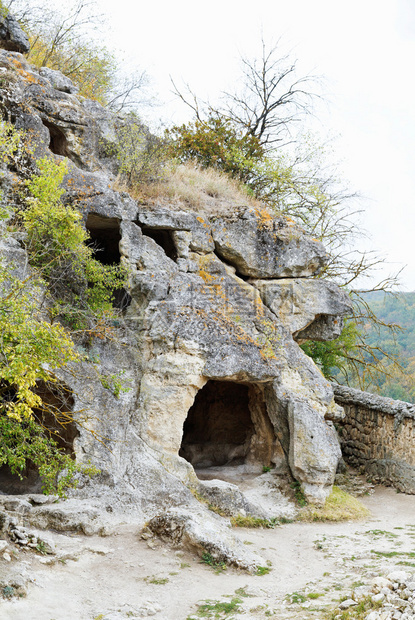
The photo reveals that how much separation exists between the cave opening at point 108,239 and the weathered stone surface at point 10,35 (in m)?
4.13

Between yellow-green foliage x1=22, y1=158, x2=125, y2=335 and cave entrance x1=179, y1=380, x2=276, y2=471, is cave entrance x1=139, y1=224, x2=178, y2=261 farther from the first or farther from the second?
cave entrance x1=179, y1=380, x2=276, y2=471

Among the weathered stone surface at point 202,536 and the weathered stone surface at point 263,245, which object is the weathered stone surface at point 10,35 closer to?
the weathered stone surface at point 263,245

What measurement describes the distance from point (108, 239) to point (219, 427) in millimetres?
5404

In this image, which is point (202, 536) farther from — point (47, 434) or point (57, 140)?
point (57, 140)

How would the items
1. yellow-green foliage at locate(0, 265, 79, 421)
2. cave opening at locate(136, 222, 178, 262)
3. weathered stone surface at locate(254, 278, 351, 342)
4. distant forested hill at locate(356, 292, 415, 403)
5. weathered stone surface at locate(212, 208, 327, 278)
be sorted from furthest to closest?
1. distant forested hill at locate(356, 292, 415, 403)
2. weathered stone surface at locate(254, 278, 351, 342)
3. weathered stone surface at locate(212, 208, 327, 278)
4. cave opening at locate(136, 222, 178, 262)
5. yellow-green foliage at locate(0, 265, 79, 421)

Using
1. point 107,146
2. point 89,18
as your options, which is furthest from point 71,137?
point 89,18

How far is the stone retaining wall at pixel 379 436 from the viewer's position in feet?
39.2

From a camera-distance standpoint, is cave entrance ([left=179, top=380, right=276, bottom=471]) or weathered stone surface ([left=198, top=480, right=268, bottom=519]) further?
cave entrance ([left=179, top=380, right=276, bottom=471])

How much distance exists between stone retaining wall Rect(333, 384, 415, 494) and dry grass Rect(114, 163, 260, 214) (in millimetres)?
5474

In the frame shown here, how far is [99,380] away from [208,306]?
2.43 meters

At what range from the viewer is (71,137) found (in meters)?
10.9

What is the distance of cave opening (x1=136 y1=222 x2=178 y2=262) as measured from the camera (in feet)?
35.0

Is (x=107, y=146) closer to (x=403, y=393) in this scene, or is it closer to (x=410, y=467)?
(x=410, y=467)

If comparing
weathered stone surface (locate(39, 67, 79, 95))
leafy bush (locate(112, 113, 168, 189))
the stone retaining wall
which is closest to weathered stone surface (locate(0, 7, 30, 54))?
weathered stone surface (locate(39, 67, 79, 95))
